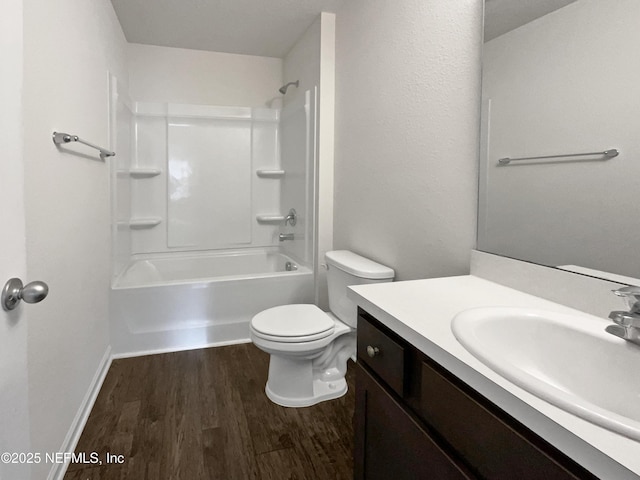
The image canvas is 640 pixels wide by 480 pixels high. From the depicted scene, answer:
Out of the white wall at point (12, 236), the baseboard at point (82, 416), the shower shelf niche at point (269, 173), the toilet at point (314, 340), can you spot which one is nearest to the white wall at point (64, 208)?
the baseboard at point (82, 416)

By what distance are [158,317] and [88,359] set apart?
61 cm

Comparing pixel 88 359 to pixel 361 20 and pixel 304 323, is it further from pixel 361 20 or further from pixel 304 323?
pixel 361 20

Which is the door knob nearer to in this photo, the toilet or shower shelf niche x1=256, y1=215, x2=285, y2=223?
the toilet

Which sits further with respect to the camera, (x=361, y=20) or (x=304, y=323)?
(x=361, y=20)

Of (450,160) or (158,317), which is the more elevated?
(450,160)

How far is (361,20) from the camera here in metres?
2.16

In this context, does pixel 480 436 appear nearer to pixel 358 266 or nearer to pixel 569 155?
pixel 569 155

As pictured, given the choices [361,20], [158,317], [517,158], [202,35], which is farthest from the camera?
[202,35]

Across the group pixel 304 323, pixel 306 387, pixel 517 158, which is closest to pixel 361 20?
pixel 517 158

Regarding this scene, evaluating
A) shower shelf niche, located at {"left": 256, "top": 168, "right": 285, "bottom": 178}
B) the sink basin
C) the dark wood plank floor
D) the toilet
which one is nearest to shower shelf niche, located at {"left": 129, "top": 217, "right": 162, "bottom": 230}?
shower shelf niche, located at {"left": 256, "top": 168, "right": 285, "bottom": 178}

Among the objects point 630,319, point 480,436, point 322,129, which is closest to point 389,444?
point 480,436

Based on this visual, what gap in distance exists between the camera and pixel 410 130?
5.69ft

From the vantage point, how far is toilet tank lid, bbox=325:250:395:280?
1860mm

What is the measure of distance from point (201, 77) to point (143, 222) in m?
1.40
